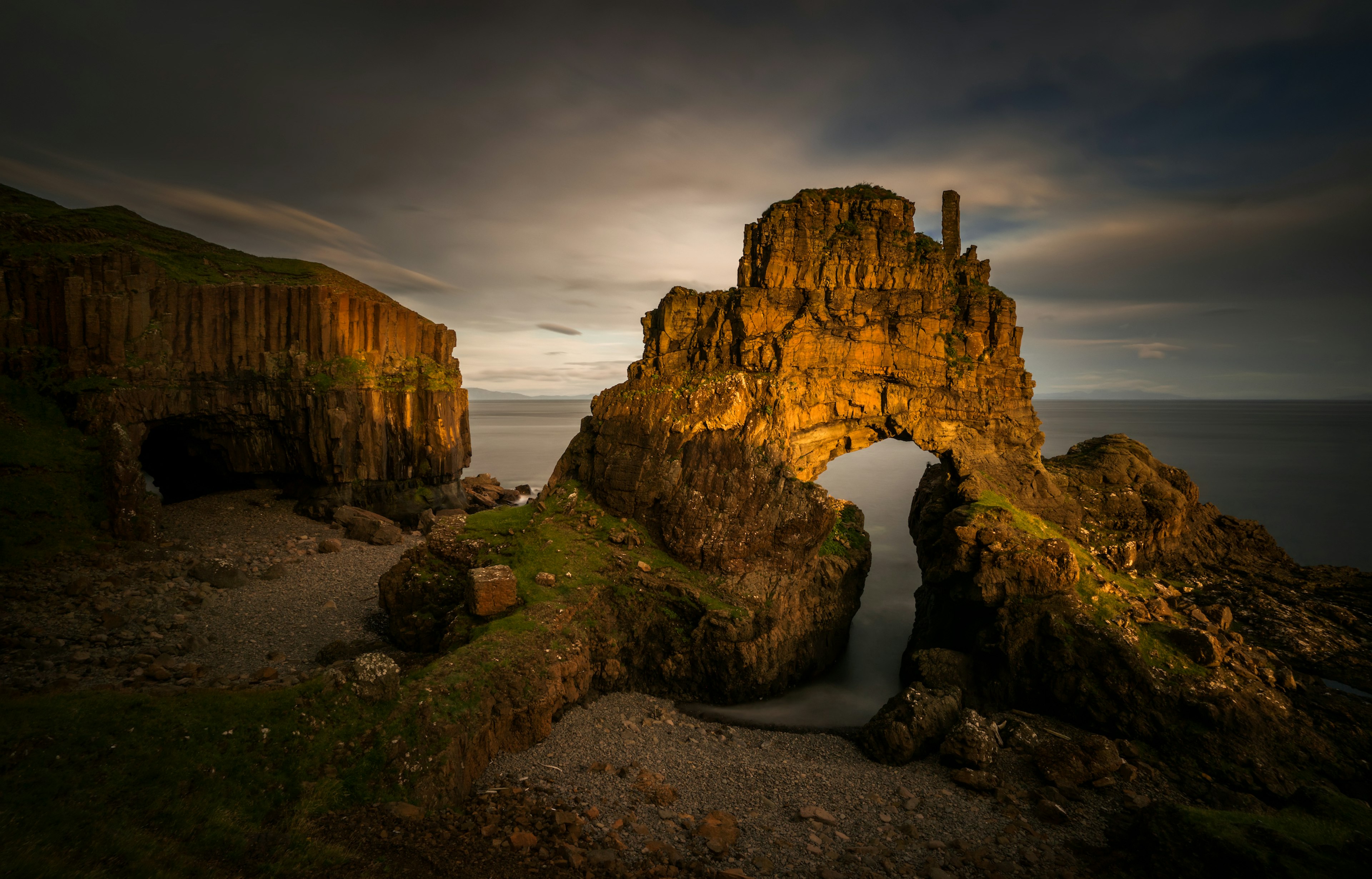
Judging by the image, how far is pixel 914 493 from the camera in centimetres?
4175

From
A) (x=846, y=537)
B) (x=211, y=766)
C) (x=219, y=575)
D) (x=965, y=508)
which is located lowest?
(x=211, y=766)

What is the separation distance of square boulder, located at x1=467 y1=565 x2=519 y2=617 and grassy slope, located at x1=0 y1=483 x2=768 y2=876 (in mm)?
1401

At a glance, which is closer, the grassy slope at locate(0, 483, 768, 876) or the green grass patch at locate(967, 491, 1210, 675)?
the grassy slope at locate(0, 483, 768, 876)

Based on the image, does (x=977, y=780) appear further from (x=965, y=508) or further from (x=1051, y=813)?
(x=965, y=508)

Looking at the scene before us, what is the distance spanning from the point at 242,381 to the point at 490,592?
23.5 meters

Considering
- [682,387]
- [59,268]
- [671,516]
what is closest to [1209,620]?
[671,516]

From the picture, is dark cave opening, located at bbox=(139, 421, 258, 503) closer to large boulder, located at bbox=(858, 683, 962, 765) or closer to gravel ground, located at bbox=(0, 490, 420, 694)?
gravel ground, located at bbox=(0, 490, 420, 694)

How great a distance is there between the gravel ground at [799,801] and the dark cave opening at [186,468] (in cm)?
2823

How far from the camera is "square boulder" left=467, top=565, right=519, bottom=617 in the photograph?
597 inches

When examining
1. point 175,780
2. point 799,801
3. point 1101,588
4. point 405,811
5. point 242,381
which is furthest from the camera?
point 242,381

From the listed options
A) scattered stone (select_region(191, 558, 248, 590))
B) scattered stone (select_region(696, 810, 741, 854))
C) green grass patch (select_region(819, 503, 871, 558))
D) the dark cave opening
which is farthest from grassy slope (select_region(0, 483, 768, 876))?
the dark cave opening

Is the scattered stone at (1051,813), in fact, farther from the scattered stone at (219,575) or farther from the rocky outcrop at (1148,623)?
the scattered stone at (219,575)

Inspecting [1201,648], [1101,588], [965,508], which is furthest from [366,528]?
[1201,648]

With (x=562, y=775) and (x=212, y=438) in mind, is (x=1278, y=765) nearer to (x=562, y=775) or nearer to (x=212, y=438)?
(x=562, y=775)
